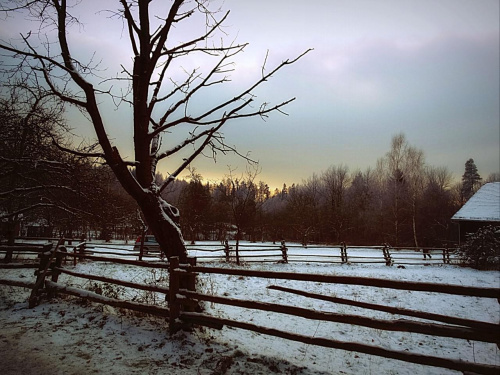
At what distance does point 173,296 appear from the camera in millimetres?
5047

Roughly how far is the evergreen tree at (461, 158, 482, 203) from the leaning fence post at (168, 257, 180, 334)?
Answer: 141 feet

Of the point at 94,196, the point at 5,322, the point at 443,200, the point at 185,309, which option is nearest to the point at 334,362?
the point at 185,309

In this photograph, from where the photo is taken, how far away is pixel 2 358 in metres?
3.94

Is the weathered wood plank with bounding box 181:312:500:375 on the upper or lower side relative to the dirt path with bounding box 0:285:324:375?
upper

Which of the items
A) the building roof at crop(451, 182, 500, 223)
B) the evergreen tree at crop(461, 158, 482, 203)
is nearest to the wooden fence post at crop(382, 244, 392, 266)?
the building roof at crop(451, 182, 500, 223)

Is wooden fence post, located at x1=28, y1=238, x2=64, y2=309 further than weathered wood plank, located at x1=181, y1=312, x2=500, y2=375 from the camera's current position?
Yes

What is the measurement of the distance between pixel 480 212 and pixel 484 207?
2.75 feet

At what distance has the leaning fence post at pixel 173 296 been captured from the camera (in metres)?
4.94

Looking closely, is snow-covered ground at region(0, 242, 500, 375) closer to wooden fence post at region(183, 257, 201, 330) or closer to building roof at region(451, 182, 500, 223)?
wooden fence post at region(183, 257, 201, 330)

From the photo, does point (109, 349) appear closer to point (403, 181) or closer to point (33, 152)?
point (33, 152)

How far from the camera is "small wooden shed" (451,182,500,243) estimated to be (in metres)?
20.9

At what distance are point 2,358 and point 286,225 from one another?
139ft

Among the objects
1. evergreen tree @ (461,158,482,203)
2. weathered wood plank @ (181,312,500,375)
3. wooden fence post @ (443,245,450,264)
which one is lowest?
wooden fence post @ (443,245,450,264)

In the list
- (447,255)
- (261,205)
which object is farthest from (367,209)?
(447,255)
